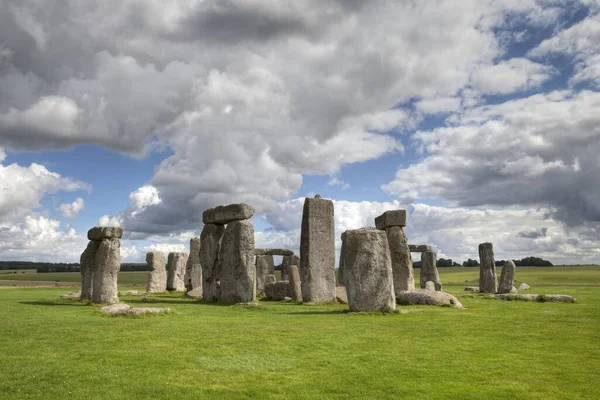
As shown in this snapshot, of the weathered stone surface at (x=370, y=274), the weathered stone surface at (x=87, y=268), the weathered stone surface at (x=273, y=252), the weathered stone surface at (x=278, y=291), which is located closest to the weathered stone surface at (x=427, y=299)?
the weathered stone surface at (x=370, y=274)

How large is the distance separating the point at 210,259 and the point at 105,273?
552cm

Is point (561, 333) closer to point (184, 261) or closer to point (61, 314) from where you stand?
point (61, 314)

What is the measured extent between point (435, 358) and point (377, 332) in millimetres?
2829

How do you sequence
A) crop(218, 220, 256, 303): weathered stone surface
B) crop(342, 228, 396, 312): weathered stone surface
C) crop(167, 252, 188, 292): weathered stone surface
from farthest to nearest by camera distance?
crop(167, 252, 188, 292): weathered stone surface → crop(218, 220, 256, 303): weathered stone surface → crop(342, 228, 396, 312): weathered stone surface

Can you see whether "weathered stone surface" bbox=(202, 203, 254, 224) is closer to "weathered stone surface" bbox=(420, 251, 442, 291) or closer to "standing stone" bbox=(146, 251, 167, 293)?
"standing stone" bbox=(146, 251, 167, 293)

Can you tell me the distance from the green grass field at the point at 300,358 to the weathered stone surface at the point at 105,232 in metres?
5.67

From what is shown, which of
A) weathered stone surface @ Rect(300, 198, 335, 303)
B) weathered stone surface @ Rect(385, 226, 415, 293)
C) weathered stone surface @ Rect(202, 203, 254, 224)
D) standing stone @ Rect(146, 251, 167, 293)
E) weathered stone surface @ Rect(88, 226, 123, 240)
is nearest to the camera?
weathered stone surface @ Rect(88, 226, 123, 240)

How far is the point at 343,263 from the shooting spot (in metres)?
16.5

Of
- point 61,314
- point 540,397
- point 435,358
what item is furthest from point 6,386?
point 61,314

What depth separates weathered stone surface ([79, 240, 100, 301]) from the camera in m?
20.7

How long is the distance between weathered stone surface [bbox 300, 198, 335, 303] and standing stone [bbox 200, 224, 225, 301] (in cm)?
433

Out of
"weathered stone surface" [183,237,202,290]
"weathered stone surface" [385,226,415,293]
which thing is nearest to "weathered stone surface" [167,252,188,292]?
"weathered stone surface" [183,237,202,290]

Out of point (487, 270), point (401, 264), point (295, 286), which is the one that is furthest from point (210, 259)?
point (487, 270)

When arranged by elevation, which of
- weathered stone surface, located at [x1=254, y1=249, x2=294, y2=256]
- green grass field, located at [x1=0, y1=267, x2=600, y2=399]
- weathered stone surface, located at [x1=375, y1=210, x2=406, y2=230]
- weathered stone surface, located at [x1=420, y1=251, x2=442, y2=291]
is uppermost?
weathered stone surface, located at [x1=375, y1=210, x2=406, y2=230]
